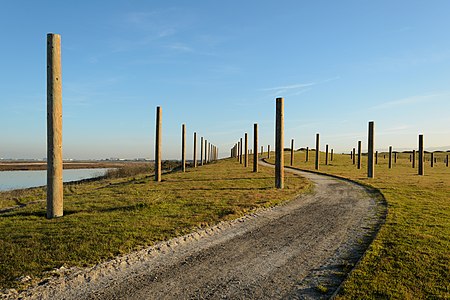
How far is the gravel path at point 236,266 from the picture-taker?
5.54 meters

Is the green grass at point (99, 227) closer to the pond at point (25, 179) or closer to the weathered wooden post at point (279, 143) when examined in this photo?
the weathered wooden post at point (279, 143)

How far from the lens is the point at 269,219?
11406 millimetres

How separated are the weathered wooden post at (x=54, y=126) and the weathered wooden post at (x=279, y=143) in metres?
11.8

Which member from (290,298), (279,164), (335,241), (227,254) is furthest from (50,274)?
(279,164)

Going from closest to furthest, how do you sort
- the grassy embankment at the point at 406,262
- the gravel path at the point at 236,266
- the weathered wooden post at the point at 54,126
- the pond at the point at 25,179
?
the grassy embankment at the point at 406,262, the gravel path at the point at 236,266, the weathered wooden post at the point at 54,126, the pond at the point at 25,179

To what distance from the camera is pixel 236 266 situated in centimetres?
679

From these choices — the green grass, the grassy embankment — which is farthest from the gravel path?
the green grass

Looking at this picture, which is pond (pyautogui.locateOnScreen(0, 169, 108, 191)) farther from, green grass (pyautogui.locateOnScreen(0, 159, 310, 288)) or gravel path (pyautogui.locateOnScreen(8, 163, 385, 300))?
gravel path (pyautogui.locateOnScreen(8, 163, 385, 300))

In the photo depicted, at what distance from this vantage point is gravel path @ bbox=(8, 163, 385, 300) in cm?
554

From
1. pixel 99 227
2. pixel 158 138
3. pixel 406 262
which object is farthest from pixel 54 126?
pixel 158 138

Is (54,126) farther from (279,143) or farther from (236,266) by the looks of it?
(279,143)

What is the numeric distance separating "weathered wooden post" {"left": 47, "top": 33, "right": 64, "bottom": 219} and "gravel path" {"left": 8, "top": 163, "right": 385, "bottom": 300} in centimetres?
534

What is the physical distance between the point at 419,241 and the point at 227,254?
14.8 ft

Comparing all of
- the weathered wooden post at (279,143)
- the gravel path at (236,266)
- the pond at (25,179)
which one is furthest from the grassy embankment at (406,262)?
the pond at (25,179)
